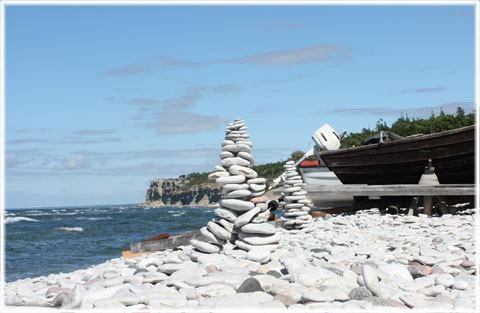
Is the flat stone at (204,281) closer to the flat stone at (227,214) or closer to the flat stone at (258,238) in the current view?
the flat stone at (258,238)

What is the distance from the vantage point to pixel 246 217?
6.72 m

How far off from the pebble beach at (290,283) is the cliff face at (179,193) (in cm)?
10604

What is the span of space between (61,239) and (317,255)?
841 inches

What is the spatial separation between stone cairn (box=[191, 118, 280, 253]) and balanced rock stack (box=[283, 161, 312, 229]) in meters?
3.91

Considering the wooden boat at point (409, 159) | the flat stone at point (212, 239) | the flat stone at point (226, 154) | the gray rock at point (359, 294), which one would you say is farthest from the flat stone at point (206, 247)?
the wooden boat at point (409, 159)

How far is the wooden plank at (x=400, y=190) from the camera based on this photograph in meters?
12.0

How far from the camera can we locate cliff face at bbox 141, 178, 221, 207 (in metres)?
121

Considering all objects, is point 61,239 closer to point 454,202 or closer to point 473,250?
point 454,202

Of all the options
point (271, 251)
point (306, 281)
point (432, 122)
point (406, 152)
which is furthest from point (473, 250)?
point (432, 122)

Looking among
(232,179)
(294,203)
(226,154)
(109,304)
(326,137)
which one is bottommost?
(109,304)

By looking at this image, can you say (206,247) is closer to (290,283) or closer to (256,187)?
(256,187)

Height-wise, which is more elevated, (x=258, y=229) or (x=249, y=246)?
(x=258, y=229)

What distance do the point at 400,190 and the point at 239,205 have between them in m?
7.08

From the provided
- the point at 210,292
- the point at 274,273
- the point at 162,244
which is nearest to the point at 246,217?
the point at 274,273
